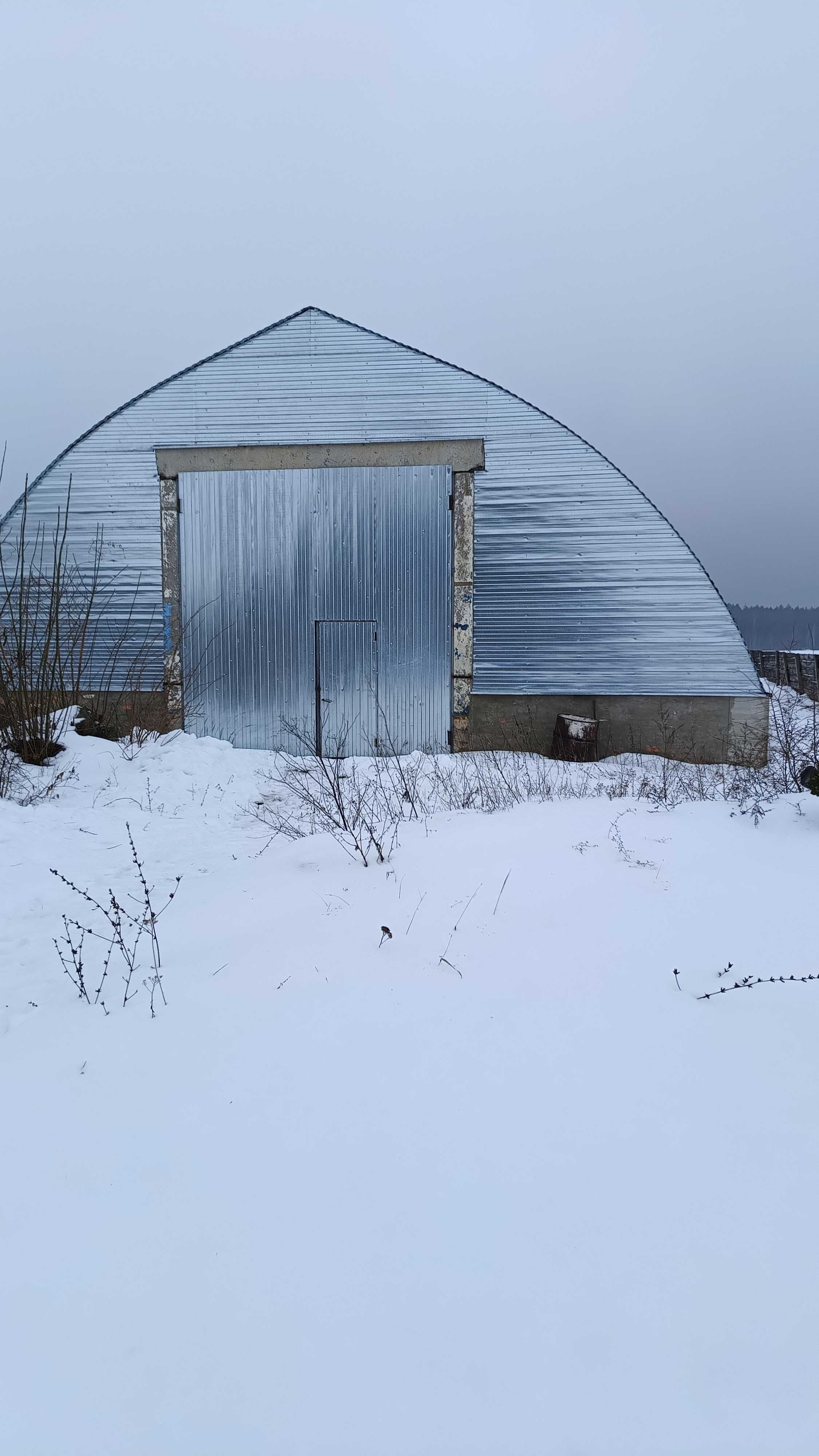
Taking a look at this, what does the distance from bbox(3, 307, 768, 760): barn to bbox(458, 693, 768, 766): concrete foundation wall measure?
0.09 feet

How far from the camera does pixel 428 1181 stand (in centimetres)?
212

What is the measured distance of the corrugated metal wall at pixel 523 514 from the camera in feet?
34.3

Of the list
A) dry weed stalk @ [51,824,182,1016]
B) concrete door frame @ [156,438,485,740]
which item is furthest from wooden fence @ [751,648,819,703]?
dry weed stalk @ [51,824,182,1016]

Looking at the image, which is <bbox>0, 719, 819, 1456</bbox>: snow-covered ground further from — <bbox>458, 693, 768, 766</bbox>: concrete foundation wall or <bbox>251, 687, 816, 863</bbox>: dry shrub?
<bbox>458, 693, 768, 766</bbox>: concrete foundation wall

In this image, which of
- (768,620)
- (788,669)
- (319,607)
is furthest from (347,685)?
(768,620)

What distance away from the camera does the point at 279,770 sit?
32.5 ft

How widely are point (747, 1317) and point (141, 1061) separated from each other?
88.5 inches

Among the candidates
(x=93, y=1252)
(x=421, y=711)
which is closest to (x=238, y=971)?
(x=93, y=1252)

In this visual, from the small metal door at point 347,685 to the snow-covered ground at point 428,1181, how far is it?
689 cm

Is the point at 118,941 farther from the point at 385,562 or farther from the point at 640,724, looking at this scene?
the point at 640,724

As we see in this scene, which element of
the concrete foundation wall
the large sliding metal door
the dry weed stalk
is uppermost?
the large sliding metal door

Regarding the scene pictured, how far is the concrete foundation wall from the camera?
1035 cm

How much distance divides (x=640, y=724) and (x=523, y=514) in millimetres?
3720

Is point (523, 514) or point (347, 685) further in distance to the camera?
point (347, 685)
